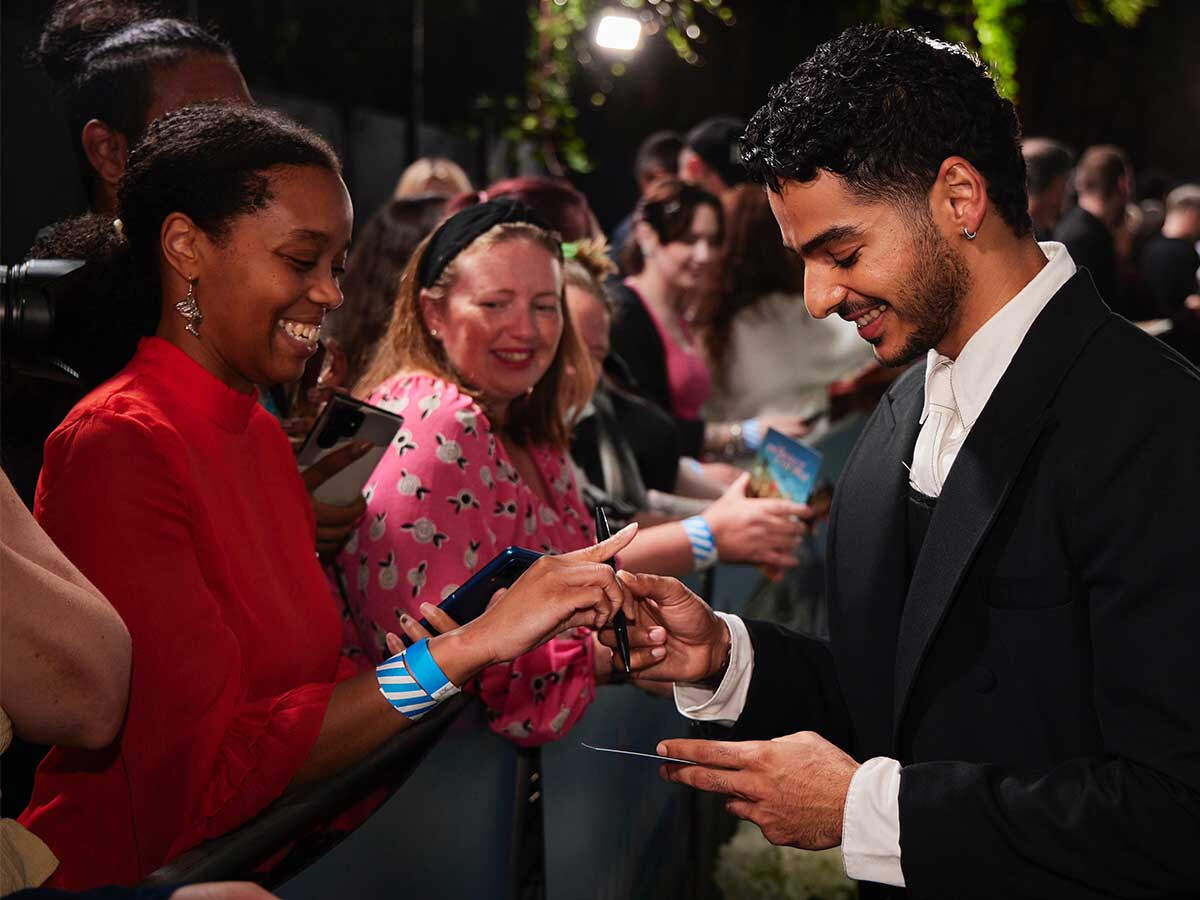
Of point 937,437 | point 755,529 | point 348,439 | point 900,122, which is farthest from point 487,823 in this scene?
point 755,529

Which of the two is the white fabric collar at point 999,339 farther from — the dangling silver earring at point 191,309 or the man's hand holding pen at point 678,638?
the dangling silver earring at point 191,309

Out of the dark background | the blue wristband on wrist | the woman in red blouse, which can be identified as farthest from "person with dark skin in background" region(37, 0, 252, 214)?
the blue wristband on wrist

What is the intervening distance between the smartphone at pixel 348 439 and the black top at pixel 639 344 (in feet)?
7.46

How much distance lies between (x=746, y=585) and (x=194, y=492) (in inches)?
107

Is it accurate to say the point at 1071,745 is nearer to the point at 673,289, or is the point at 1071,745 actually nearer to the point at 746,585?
the point at 746,585

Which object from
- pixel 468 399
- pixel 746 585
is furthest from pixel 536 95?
pixel 468 399

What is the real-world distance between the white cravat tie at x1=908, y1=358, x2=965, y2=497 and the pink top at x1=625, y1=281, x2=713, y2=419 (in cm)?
281

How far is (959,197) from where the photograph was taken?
1782 mm

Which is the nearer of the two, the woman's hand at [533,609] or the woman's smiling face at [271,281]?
the woman's hand at [533,609]

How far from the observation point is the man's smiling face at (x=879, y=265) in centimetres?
180

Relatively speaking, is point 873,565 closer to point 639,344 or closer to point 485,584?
point 485,584

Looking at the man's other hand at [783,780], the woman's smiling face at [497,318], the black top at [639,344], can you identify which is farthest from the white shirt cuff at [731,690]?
the black top at [639,344]

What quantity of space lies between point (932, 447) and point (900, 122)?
50 cm

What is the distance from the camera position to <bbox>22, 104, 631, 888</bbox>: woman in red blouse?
1.68m
